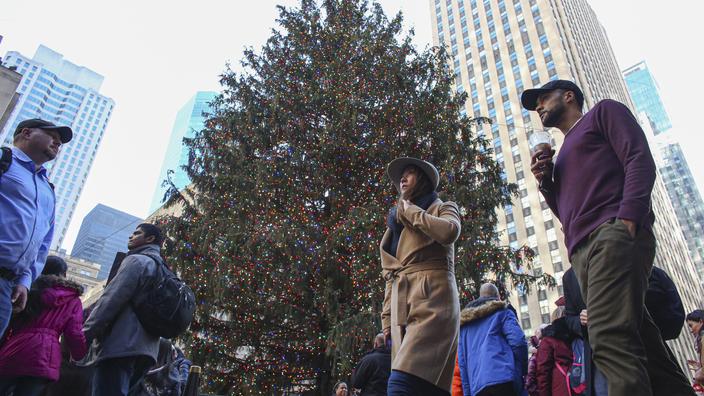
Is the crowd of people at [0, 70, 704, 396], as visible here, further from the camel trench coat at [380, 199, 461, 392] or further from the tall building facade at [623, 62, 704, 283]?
the tall building facade at [623, 62, 704, 283]

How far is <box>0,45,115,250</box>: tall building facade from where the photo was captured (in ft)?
388

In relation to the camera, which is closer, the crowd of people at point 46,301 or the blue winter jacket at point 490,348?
the crowd of people at point 46,301

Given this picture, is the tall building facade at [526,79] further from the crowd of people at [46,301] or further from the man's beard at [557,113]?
the crowd of people at [46,301]

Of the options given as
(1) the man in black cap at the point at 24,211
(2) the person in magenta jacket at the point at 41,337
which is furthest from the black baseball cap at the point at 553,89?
(2) the person in magenta jacket at the point at 41,337

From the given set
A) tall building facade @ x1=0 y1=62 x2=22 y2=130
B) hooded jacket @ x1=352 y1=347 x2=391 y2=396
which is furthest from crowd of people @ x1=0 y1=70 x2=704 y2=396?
tall building facade @ x1=0 y1=62 x2=22 y2=130

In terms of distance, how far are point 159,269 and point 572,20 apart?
300 feet

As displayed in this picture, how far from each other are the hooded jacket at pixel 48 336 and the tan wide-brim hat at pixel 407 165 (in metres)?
2.64

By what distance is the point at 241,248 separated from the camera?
31.0 feet

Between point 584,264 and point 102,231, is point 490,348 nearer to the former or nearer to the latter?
point 584,264

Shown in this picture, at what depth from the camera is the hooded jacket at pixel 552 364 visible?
3.76m

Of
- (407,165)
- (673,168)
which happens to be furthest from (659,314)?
(673,168)

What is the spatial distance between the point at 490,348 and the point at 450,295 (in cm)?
190

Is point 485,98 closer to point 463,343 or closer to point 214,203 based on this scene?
point 214,203

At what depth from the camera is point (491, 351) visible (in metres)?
3.95
